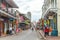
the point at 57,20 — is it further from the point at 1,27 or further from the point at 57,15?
the point at 1,27

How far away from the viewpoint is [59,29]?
1580 inches

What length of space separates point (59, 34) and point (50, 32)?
2.83 m

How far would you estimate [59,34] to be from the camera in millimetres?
40281

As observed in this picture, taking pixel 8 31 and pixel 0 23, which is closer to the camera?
pixel 0 23

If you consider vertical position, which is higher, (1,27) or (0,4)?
(0,4)

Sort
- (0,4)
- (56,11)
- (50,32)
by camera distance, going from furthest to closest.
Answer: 1. (0,4)
2. (50,32)
3. (56,11)

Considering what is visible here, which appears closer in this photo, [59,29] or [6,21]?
[59,29]

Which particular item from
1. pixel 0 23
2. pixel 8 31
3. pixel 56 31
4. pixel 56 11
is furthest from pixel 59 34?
pixel 8 31

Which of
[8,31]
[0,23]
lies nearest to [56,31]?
[0,23]

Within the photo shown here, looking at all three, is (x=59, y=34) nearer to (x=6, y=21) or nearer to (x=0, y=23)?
(x=0, y=23)

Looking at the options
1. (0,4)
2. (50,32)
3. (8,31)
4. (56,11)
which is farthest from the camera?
(8,31)

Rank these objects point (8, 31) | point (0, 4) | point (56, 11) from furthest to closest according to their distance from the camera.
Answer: point (8, 31) < point (0, 4) < point (56, 11)

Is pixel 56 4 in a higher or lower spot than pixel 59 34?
higher

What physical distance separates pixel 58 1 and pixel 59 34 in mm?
5384
